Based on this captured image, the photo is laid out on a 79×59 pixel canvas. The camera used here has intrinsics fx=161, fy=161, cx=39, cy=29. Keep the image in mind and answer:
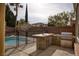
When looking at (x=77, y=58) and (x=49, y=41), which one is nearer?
(x=77, y=58)

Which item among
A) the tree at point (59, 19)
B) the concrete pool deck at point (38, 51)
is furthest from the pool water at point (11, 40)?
the tree at point (59, 19)

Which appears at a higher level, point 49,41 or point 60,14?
point 60,14

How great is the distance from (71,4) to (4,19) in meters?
1.71

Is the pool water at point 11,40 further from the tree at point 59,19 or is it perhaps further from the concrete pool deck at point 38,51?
the tree at point 59,19

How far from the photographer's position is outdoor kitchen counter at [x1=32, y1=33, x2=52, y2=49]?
163 inches

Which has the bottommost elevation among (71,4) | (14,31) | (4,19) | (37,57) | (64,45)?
(37,57)

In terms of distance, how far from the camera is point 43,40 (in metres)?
4.21

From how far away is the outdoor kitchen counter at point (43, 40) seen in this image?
4135 millimetres

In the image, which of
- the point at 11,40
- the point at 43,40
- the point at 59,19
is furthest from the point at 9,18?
the point at 59,19

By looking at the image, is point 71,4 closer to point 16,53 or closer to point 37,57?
point 37,57

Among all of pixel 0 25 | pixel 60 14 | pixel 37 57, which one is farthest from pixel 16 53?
pixel 60 14

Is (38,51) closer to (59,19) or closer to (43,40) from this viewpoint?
(43,40)

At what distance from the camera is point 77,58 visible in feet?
12.8

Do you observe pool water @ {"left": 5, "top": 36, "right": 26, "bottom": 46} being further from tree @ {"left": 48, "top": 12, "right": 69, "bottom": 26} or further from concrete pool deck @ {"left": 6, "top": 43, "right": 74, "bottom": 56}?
tree @ {"left": 48, "top": 12, "right": 69, "bottom": 26}
